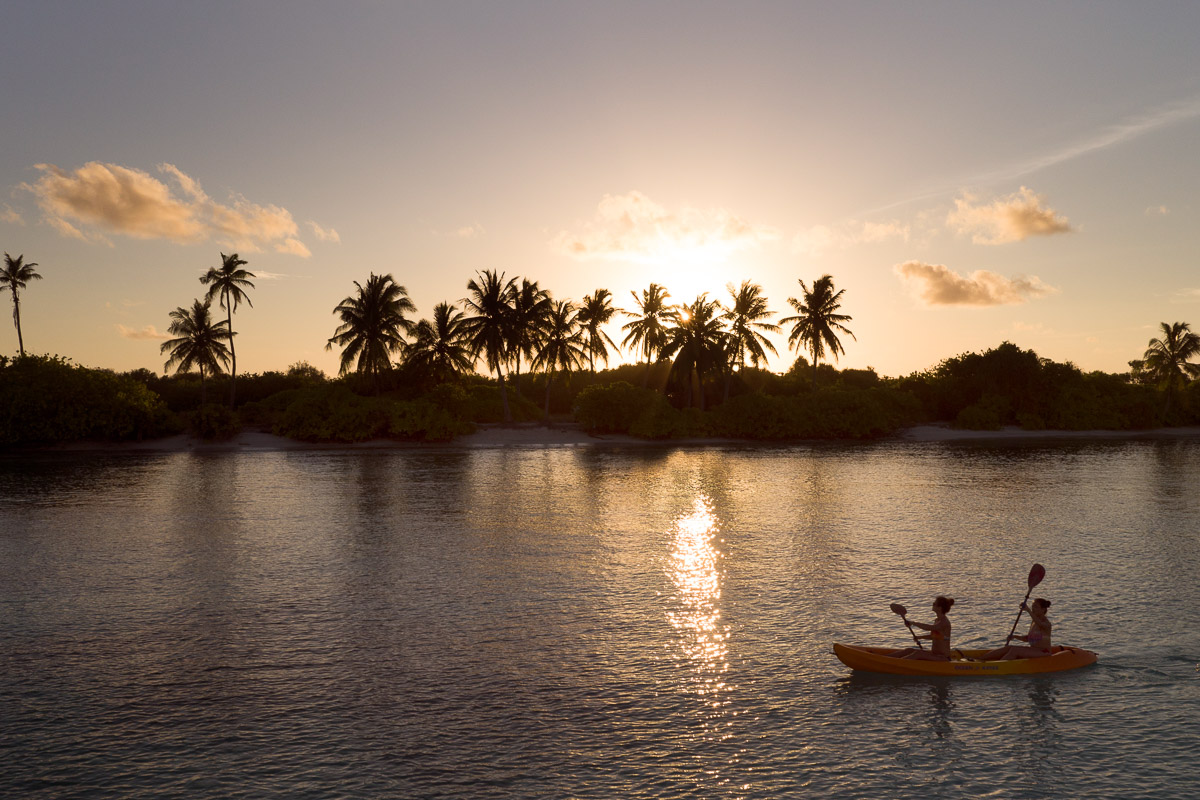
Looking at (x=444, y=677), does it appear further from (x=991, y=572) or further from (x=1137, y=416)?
(x=1137, y=416)

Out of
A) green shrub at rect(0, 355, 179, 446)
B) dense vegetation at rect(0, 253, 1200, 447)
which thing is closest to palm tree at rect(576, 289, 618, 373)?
dense vegetation at rect(0, 253, 1200, 447)

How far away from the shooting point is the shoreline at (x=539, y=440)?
208ft

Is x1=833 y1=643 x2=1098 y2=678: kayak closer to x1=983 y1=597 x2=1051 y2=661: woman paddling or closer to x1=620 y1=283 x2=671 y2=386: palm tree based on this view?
x1=983 y1=597 x2=1051 y2=661: woman paddling

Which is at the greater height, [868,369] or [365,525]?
[868,369]

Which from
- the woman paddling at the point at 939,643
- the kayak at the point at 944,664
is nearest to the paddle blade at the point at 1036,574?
the kayak at the point at 944,664

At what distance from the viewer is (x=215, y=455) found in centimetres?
5916

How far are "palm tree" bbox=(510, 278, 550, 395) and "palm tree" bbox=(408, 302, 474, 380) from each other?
4768mm

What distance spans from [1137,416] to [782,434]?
137 feet

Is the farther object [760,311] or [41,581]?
[760,311]

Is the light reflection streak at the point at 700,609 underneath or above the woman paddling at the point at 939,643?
underneath

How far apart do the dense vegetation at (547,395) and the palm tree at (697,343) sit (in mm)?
143

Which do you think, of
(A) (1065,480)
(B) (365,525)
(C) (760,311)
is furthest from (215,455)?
(A) (1065,480)

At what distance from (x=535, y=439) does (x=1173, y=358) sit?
7018 centimetres

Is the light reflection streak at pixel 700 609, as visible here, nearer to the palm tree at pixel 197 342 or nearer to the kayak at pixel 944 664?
the kayak at pixel 944 664
